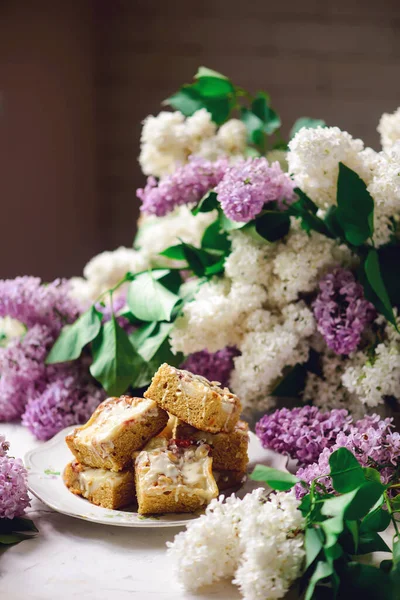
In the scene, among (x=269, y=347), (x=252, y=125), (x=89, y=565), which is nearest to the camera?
(x=89, y=565)

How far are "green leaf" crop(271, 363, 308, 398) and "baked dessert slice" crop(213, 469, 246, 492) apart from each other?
0.27 m

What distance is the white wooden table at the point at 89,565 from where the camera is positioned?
2.68 ft

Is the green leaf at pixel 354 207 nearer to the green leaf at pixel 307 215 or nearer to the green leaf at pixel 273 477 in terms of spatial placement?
the green leaf at pixel 307 215

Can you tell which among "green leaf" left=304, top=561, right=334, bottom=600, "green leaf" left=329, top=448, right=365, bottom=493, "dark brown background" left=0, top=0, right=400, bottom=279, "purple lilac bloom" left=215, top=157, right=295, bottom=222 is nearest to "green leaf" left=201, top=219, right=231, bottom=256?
"purple lilac bloom" left=215, top=157, right=295, bottom=222

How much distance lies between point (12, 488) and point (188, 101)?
99 cm

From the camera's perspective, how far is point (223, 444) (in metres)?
1.03

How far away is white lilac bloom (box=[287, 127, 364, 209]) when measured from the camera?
1.11 m

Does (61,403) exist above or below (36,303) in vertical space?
below

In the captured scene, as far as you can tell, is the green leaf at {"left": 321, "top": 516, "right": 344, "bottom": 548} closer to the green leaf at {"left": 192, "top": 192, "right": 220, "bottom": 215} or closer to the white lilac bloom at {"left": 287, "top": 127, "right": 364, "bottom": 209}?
the white lilac bloom at {"left": 287, "top": 127, "right": 364, "bottom": 209}

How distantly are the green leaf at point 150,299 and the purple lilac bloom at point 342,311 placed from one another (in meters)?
0.26

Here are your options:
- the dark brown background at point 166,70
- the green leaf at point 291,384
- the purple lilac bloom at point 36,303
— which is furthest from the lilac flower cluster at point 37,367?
the dark brown background at point 166,70

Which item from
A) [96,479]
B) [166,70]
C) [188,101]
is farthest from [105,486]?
[166,70]

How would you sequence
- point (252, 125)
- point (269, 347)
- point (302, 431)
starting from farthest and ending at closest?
1. point (252, 125)
2. point (269, 347)
3. point (302, 431)

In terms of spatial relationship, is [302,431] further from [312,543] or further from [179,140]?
[179,140]
